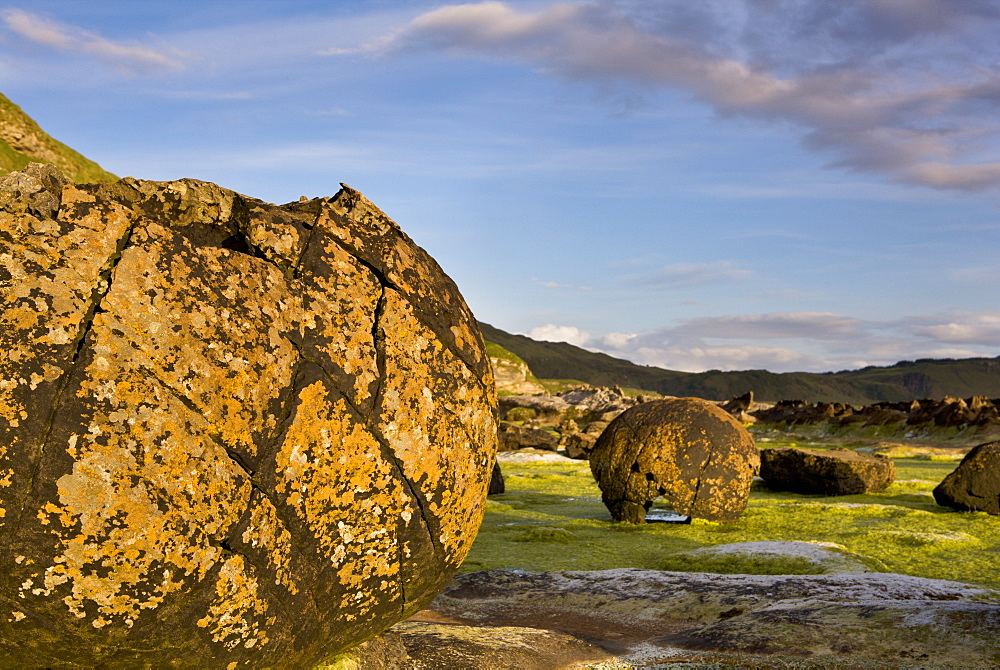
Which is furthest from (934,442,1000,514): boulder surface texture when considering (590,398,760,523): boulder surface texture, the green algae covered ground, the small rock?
the small rock

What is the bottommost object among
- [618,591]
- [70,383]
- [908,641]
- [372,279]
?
[618,591]

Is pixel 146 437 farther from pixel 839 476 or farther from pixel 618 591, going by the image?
pixel 839 476

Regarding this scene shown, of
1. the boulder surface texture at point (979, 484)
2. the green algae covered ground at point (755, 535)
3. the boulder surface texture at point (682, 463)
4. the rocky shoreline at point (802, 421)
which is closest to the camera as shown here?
the green algae covered ground at point (755, 535)

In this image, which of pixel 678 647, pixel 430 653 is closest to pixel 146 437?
pixel 430 653

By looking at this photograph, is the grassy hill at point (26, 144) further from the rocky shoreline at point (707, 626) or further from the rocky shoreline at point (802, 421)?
the rocky shoreline at point (707, 626)

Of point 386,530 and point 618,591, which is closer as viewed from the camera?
point 386,530

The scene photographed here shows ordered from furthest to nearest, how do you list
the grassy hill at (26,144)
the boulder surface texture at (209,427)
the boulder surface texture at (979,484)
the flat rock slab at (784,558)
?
1. the grassy hill at (26,144)
2. the boulder surface texture at (979,484)
3. the flat rock slab at (784,558)
4. the boulder surface texture at (209,427)

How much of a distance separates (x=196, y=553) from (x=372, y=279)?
5.96ft

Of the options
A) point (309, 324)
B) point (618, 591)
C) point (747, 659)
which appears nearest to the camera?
point (309, 324)

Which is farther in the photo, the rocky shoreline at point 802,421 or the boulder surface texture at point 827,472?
the rocky shoreline at point 802,421

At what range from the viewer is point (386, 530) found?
4566 millimetres

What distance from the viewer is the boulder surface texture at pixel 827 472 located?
1867 centimetres

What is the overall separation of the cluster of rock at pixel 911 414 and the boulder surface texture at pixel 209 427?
143 ft

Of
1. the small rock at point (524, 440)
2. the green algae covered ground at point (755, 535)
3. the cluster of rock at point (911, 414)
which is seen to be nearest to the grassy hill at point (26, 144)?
the small rock at point (524, 440)
